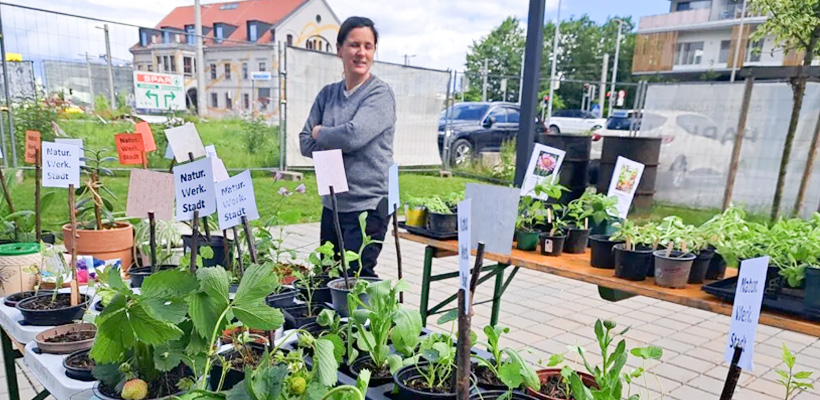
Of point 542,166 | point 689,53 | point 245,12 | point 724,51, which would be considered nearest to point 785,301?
point 542,166

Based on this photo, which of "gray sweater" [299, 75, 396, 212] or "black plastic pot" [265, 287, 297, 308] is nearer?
"black plastic pot" [265, 287, 297, 308]

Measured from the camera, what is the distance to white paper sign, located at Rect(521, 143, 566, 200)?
2.27 meters

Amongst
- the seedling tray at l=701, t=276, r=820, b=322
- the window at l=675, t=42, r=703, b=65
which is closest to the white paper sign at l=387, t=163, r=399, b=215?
the seedling tray at l=701, t=276, r=820, b=322

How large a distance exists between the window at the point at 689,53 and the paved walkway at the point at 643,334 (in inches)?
1118

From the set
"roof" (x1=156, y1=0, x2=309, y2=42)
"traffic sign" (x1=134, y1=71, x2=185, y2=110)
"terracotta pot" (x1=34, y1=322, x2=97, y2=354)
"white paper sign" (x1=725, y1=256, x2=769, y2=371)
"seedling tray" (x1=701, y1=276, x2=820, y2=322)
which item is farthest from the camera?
"roof" (x1=156, y1=0, x2=309, y2=42)

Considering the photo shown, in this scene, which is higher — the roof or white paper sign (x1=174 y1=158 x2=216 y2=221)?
the roof

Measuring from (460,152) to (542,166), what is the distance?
308 inches

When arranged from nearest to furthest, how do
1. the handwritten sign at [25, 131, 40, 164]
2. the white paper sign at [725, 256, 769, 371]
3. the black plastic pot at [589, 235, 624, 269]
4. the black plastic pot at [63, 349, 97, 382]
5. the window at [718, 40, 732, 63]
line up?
1. the white paper sign at [725, 256, 769, 371]
2. the black plastic pot at [63, 349, 97, 382]
3. the handwritten sign at [25, 131, 40, 164]
4. the black plastic pot at [589, 235, 624, 269]
5. the window at [718, 40, 732, 63]

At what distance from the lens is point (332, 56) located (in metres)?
7.69

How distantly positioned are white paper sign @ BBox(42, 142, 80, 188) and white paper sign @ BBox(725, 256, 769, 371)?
164 centimetres

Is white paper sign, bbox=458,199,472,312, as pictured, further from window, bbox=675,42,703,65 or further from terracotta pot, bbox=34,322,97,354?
window, bbox=675,42,703,65

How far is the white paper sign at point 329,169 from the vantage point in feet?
4.79

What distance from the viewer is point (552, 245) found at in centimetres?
213

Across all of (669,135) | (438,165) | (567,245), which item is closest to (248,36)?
(438,165)
